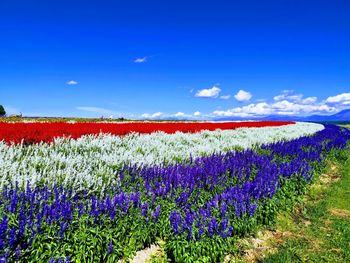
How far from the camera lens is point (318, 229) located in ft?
21.9

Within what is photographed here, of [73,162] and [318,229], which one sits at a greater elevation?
[73,162]

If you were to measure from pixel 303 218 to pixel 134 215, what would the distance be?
420 cm

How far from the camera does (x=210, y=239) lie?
4895 mm

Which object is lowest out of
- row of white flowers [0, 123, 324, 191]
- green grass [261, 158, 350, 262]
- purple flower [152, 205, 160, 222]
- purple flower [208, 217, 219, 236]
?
green grass [261, 158, 350, 262]

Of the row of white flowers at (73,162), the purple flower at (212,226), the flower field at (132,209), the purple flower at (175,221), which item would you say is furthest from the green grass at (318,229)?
the row of white flowers at (73,162)

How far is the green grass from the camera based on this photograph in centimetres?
553

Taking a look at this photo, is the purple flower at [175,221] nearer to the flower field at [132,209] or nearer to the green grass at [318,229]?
the flower field at [132,209]

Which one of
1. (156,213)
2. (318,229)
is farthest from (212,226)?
(318,229)

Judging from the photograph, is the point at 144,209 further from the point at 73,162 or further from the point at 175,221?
the point at 73,162

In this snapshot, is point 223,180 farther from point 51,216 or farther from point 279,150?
point 279,150

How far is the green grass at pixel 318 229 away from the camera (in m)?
5.53

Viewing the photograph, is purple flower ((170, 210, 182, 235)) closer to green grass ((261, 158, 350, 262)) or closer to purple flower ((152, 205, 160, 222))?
purple flower ((152, 205, 160, 222))

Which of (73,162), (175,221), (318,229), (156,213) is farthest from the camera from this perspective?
(73,162)

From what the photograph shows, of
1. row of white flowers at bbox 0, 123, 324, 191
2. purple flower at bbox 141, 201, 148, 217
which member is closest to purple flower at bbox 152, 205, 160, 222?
purple flower at bbox 141, 201, 148, 217
